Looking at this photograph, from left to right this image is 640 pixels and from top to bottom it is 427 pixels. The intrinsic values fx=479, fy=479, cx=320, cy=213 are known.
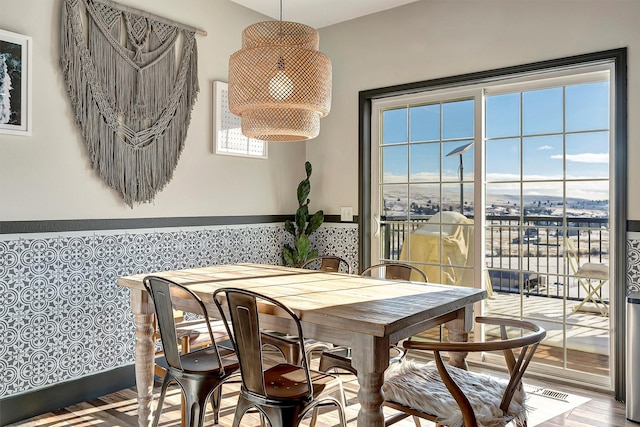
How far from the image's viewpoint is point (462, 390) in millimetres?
1881

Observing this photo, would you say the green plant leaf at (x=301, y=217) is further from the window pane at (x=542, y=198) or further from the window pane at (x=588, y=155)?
the window pane at (x=588, y=155)

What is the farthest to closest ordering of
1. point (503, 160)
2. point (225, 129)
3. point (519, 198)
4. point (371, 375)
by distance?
point (225, 129) → point (503, 160) → point (519, 198) → point (371, 375)

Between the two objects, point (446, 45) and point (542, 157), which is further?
point (446, 45)

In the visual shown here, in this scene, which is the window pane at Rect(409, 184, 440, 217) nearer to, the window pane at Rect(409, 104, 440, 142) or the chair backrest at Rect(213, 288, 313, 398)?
the window pane at Rect(409, 104, 440, 142)

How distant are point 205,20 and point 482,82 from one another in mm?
2239

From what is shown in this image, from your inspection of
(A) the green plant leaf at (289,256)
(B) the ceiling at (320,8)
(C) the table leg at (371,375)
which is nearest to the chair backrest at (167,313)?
(C) the table leg at (371,375)

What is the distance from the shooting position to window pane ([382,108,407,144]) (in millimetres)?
4148

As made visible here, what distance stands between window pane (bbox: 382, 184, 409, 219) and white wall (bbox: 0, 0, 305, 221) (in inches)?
36.6

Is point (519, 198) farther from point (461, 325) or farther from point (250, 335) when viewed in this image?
point (250, 335)

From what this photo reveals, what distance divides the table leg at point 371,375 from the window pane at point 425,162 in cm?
247

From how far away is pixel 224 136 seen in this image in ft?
13.1

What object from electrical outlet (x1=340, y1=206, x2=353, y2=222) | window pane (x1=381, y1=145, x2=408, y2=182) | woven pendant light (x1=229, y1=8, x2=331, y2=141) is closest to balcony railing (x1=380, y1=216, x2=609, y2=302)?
window pane (x1=381, y1=145, x2=408, y2=182)

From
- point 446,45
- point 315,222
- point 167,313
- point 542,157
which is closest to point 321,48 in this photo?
point 446,45

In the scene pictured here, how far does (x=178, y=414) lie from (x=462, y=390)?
180cm
